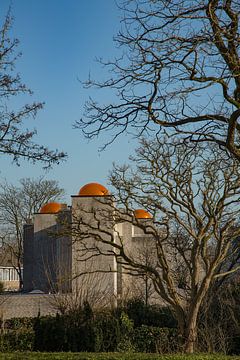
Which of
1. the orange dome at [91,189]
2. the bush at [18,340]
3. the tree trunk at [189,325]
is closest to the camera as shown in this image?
the bush at [18,340]

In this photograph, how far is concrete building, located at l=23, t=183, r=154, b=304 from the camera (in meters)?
21.7

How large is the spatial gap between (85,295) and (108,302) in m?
1.47

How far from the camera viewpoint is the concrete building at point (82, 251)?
21703 mm

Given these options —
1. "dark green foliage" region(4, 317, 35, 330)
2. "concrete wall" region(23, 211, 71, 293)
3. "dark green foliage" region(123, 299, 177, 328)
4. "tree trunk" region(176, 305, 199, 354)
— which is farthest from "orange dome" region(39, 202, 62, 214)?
"tree trunk" region(176, 305, 199, 354)

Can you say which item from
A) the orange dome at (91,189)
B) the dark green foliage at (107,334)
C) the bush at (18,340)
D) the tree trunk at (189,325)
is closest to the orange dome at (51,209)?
the orange dome at (91,189)

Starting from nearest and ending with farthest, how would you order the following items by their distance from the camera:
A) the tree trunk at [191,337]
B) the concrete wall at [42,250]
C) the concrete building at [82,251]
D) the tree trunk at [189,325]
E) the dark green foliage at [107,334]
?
→ the tree trunk at [191,337]
the tree trunk at [189,325]
the dark green foliage at [107,334]
the concrete building at [82,251]
the concrete wall at [42,250]

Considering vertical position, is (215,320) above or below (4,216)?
below

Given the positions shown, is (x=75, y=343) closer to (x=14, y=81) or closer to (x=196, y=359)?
(x=196, y=359)

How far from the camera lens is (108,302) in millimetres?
19453

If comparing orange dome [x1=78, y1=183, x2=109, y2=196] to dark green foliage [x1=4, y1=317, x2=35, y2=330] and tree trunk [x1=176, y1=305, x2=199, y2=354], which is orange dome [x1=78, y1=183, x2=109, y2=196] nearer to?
dark green foliage [x1=4, y1=317, x2=35, y2=330]

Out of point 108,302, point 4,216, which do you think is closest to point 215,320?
point 108,302

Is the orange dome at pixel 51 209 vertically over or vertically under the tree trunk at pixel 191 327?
over

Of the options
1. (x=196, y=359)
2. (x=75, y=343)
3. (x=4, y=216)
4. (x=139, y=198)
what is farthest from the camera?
(x=4, y=216)

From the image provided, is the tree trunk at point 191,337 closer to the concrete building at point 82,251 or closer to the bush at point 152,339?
the bush at point 152,339
